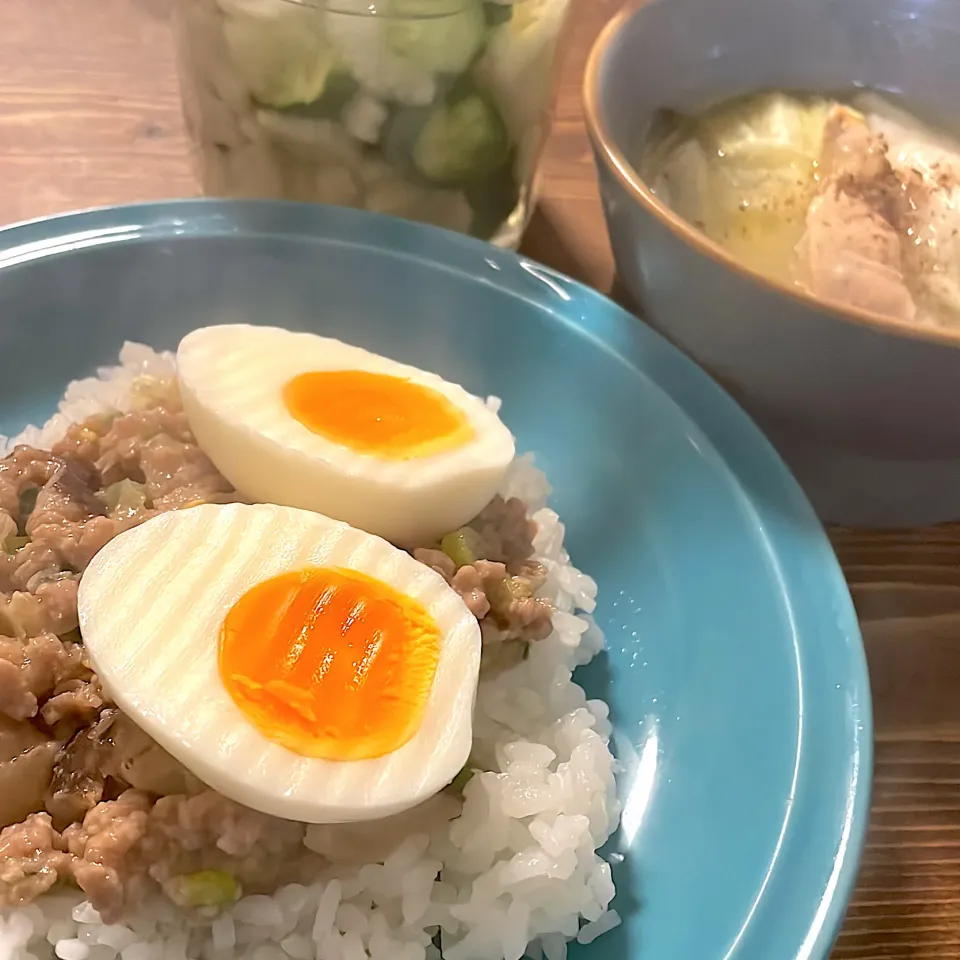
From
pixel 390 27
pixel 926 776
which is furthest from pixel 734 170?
pixel 926 776

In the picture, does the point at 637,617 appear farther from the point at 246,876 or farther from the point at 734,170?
the point at 734,170

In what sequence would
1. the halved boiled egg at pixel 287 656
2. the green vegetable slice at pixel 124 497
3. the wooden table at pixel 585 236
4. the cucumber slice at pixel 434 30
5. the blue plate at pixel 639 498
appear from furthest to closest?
the cucumber slice at pixel 434 30 < the green vegetable slice at pixel 124 497 < the wooden table at pixel 585 236 < the blue plate at pixel 639 498 < the halved boiled egg at pixel 287 656

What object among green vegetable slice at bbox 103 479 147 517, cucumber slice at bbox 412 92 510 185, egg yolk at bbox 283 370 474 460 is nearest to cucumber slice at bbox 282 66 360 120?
cucumber slice at bbox 412 92 510 185

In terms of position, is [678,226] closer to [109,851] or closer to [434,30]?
[434,30]

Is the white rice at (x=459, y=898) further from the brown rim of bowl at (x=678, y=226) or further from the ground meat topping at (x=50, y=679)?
the brown rim of bowl at (x=678, y=226)

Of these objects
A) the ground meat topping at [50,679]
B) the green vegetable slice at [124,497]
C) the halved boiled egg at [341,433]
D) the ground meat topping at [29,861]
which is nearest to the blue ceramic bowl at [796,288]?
the halved boiled egg at [341,433]

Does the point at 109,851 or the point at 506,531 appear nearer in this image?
the point at 109,851

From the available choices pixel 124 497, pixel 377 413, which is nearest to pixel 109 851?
pixel 124 497

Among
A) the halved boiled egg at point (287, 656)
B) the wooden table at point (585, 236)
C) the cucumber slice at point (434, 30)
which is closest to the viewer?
the halved boiled egg at point (287, 656)
